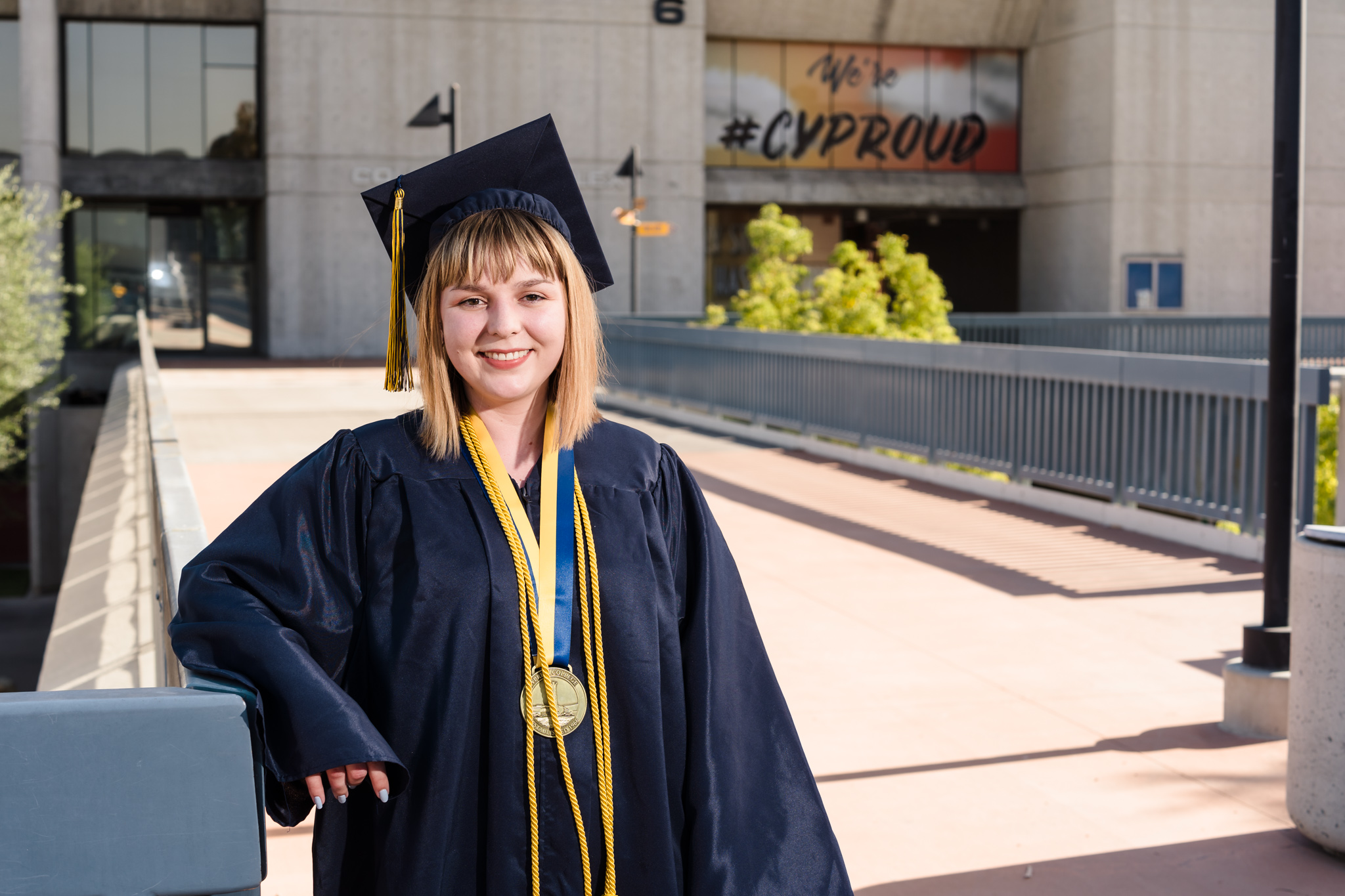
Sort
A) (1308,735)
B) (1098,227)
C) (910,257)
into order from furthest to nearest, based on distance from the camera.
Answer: (1098,227), (910,257), (1308,735)

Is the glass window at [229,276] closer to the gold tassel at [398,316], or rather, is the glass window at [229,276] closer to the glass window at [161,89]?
the glass window at [161,89]

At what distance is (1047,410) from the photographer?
34.8 feet

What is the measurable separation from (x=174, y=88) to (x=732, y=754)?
33.6 metres

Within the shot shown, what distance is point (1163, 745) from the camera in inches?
203

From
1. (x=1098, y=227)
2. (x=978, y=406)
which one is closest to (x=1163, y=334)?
(x=1098, y=227)

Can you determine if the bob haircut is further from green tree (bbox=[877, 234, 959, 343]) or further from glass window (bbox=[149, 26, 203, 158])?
glass window (bbox=[149, 26, 203, 158])

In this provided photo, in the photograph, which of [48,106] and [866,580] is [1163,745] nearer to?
[866,580]

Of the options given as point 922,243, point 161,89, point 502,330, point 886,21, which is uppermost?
point 886,21

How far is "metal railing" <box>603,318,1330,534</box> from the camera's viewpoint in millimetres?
8609

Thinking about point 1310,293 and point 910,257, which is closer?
point 910,257

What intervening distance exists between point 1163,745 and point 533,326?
3765mm

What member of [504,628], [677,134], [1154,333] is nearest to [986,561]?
[504,628]

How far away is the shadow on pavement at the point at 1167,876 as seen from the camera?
3.93m

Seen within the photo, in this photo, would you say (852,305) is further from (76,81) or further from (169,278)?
(169,278)
